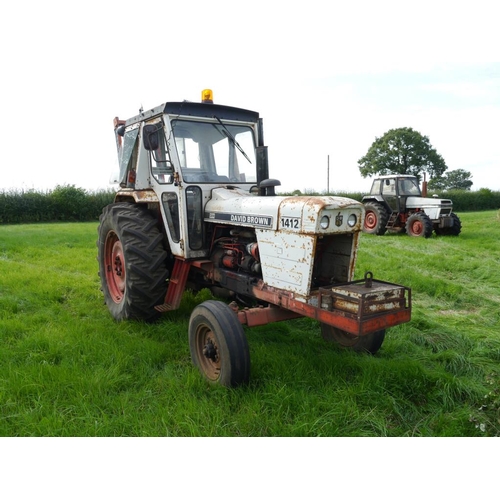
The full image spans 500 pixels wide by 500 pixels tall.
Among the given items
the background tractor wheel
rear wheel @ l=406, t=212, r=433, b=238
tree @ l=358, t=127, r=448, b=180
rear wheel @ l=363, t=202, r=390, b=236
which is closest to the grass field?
the background tractor wheel

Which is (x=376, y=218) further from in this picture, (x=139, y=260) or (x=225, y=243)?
(x=139, y=260)

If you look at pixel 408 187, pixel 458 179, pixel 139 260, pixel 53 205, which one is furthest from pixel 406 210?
pixel 458 179

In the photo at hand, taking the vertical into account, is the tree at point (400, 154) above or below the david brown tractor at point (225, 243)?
above

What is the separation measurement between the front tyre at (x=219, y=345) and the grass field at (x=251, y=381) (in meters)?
0.11

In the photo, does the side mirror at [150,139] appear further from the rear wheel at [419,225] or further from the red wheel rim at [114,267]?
the rear wheel at [419,225]

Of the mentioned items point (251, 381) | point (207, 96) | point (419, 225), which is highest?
point (207, 96)

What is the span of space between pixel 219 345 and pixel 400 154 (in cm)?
4873

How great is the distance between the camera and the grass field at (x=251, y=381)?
117 inches

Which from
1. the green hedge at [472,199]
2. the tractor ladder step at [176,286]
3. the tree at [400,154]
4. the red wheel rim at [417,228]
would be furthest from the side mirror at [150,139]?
the tree at [400,154]

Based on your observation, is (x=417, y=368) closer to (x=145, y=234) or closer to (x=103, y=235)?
(x=145, y=234)

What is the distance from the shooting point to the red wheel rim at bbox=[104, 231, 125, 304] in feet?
17.3

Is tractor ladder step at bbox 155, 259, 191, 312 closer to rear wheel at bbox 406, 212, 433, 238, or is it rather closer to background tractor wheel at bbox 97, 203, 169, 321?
background tractor wheel at bbox 97, 203, 169, 321

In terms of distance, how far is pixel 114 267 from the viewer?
5508mm

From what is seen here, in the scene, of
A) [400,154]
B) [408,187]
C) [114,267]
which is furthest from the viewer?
[400,154]
